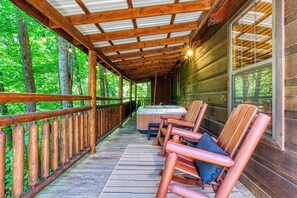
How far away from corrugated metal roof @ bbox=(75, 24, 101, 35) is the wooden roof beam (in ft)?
1.08

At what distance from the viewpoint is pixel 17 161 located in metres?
1.68

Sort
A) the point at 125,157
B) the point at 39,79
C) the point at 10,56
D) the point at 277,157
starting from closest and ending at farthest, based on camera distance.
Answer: the point at 277,157, the point at 125,157, the point at 10,56, the point at 39,79

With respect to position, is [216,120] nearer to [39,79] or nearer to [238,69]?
[238,69]

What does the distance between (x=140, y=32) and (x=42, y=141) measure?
248cm

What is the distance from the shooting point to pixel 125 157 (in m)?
3.30

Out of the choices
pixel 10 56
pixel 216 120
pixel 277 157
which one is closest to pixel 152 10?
pixel 216 120

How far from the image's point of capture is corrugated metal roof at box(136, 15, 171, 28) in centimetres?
327

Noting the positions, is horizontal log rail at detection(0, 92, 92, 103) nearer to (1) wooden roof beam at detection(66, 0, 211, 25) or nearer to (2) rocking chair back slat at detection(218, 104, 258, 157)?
(1) wooden roof beam at detection(66, 0, 211, 25)

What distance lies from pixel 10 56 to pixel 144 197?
8341mm

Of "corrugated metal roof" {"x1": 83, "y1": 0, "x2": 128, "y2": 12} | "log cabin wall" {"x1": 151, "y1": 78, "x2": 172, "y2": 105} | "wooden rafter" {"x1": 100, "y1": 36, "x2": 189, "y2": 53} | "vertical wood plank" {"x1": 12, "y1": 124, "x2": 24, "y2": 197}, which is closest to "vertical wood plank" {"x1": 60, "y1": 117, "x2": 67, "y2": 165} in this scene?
"vertical wood plank" {"x1": 12, "y1": 124, "x2": 24, "y2": 197}

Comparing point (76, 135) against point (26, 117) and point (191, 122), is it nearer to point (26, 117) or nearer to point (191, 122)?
point (26, 117)

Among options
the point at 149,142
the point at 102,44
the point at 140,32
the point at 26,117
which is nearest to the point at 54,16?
the point at 26,117

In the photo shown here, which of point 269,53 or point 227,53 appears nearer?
point 269,53

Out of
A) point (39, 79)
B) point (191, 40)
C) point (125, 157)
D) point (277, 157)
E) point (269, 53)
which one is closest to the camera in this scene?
point (277, 157)
